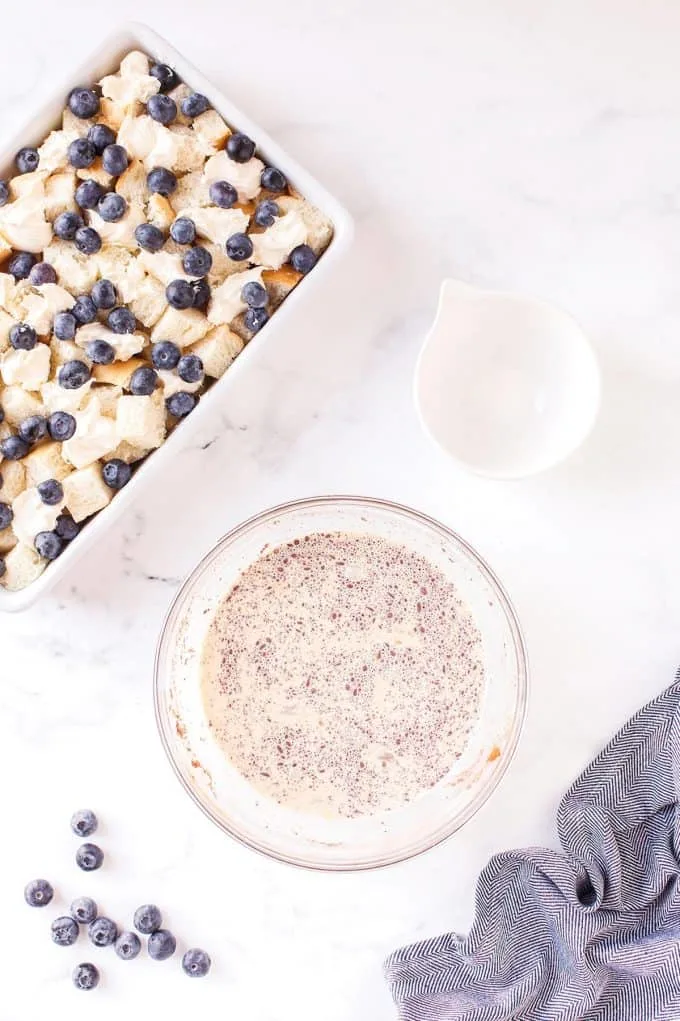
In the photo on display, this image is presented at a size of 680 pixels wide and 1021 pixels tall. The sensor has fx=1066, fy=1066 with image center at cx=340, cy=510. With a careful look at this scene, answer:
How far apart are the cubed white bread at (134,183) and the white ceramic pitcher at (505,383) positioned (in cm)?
43

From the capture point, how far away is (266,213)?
A: 1.38 metres

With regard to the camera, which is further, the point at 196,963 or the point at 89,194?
the point at 196,963

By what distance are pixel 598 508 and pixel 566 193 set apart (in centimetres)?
46

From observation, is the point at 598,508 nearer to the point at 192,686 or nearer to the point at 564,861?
the point at 564,861

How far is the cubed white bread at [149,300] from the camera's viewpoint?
1.39 m

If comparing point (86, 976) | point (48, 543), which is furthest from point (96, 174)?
point (86, 976)

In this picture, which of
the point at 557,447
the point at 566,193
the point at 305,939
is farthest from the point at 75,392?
the point at 305,939

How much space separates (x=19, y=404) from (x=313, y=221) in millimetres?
453

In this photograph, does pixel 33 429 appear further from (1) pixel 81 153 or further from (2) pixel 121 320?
(1) pixel 81 153

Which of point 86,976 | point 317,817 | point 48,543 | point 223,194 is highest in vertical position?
point 223,194

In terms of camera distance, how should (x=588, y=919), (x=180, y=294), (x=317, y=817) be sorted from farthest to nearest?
Result: (x=317, y=817) < (x=588, y=919) < (x=180, y=294)

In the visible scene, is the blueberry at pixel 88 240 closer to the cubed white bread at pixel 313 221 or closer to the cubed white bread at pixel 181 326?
the cubed white bread at pixel 181 326

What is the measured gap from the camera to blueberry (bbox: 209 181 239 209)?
137cm

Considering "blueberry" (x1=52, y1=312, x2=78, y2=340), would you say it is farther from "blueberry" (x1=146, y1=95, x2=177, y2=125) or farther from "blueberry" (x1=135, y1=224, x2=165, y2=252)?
"blueberry" (x1=146, y1=95, x2=177, y2=125)
